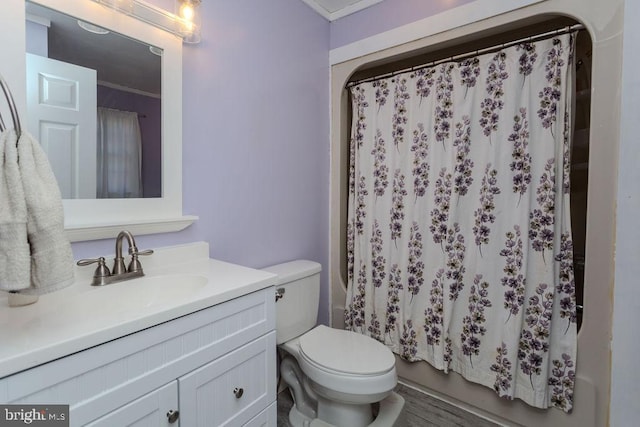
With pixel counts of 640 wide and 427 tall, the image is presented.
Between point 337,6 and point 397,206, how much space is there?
1377 mm

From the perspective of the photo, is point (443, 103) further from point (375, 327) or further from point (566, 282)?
point (375, 327)

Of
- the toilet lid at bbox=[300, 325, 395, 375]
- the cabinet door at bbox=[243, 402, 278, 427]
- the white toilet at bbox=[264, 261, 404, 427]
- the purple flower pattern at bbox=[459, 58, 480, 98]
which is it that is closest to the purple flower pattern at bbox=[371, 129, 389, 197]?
the purple flower pattern at bbox=[459, 58, 480, 98]

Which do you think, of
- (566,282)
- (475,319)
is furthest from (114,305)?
(566,282)

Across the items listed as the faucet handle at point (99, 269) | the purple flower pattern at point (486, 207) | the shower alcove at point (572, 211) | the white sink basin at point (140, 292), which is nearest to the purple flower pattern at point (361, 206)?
the shower alcove at point (572, 211)

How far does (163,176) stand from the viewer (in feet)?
4.36

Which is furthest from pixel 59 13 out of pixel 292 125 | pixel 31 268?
pixel 292 125

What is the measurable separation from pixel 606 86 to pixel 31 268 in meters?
2.01

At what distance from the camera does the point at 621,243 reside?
0.77m

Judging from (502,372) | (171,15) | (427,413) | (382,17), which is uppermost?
(382,17)

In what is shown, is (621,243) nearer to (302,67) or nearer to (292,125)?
(292,125)

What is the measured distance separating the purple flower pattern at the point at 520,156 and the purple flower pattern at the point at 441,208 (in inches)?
12.4

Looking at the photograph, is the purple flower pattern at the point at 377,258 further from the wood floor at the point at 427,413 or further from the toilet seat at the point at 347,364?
the wood floor at the point at 427,413

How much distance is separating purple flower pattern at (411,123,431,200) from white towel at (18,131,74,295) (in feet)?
5.37

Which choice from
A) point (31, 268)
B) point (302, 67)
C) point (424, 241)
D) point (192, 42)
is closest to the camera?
point (31, 268)
